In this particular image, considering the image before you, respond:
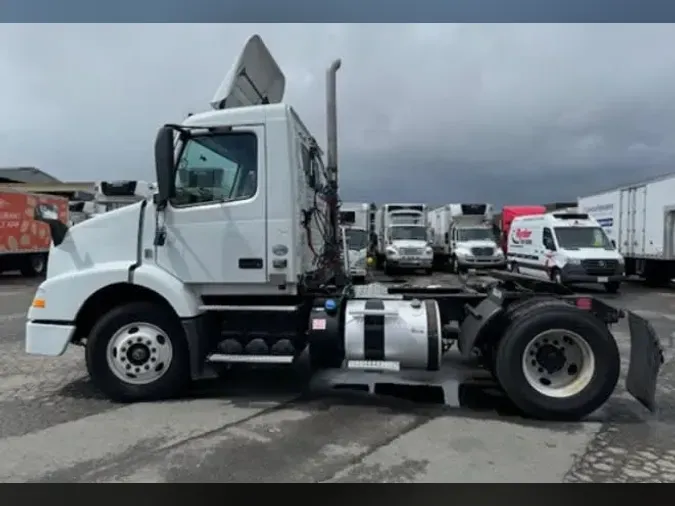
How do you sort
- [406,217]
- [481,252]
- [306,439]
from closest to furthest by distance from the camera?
[306,439] → [481,252] → [406,217]

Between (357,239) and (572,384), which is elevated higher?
(357,239)

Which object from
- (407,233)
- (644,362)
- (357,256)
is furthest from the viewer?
(407,233)

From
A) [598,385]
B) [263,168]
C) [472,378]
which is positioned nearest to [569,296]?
[598,385]

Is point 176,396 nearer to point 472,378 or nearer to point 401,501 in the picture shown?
point 401,501

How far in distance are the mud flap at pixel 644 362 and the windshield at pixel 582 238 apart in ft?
41.5

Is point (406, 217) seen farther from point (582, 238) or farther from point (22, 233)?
point (22, 233)

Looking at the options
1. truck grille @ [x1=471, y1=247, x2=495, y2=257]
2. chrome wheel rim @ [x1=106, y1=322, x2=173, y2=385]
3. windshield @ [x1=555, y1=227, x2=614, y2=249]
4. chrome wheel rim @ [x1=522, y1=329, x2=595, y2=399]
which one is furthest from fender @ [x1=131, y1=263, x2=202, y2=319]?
truck grille @ [x1=471, y1=247, x2=495, y2=257]

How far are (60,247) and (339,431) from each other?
3526 millimetres

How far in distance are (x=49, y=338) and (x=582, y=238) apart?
16.1 metres

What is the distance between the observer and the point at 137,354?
215 inches

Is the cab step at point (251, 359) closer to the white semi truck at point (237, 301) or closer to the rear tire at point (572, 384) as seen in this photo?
the white semi truck at point (237, 301)

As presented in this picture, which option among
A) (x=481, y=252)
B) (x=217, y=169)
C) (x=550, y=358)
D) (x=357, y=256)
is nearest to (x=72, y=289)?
(x=217, y=169)

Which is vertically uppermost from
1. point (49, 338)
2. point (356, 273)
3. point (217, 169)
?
point (217, 169)

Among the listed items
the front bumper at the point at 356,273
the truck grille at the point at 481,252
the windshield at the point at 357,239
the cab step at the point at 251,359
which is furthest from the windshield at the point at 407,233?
the cab step at the point at 251,359
